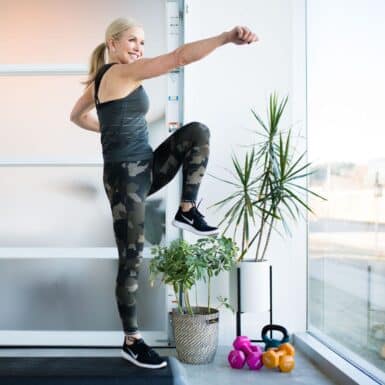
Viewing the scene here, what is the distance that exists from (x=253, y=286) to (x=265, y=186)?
25.6 inches

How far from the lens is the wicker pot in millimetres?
3307

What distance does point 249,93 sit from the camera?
3855mm

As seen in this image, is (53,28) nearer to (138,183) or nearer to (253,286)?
(138,183)

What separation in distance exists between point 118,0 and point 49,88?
785 millimetres

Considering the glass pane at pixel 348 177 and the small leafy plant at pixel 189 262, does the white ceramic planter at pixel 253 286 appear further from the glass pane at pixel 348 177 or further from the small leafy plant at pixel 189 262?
the glass pane at pixel 348 177

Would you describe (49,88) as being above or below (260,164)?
above

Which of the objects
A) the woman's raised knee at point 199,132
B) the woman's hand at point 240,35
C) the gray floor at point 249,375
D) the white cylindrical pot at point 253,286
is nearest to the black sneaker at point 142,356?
the gray floor at point 249,375

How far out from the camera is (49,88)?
3795mm

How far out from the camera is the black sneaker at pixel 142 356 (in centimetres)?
262

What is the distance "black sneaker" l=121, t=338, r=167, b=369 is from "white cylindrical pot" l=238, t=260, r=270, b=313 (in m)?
0.90

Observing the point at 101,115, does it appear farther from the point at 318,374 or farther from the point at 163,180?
the point at 318,374

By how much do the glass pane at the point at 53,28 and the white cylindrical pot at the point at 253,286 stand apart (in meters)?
1.79

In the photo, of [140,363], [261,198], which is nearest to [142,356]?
[140,363]

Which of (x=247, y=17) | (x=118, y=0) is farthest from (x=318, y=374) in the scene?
(x=118, y=0)
